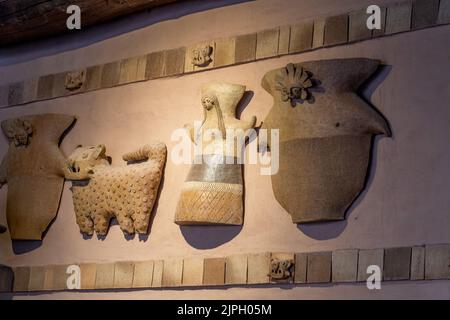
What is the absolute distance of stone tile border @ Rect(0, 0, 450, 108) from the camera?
127 inches

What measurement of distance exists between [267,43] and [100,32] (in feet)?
3.11

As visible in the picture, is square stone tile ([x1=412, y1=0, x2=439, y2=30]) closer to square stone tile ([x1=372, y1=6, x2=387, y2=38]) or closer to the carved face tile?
square stone tile ([x1=372, y1=6, x2=387, y2=38])

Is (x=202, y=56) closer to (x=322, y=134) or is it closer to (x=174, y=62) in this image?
(x=174, y=62)

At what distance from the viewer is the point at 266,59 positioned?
3.56 m

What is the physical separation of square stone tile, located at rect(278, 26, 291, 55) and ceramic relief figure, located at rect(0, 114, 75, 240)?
108 centimetres

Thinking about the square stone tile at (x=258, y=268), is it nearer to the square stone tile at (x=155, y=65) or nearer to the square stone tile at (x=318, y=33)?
the square stone tile at (x=318, y=33)

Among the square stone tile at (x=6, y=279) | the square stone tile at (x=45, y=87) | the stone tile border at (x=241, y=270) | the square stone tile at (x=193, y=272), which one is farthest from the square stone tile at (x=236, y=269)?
the square stone tile at (x=45, y=87)

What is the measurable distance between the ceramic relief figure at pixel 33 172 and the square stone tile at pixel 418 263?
1.64 meters

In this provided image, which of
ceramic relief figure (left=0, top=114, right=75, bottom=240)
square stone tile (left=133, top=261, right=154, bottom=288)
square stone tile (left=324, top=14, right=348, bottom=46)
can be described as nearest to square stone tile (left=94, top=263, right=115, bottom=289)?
square stone tile (left=133, top=261, right=154, bottom=288)

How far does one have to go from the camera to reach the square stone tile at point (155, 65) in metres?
3.87

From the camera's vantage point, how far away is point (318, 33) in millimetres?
3441

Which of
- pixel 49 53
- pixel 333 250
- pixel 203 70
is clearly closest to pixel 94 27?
pixel 49 53
